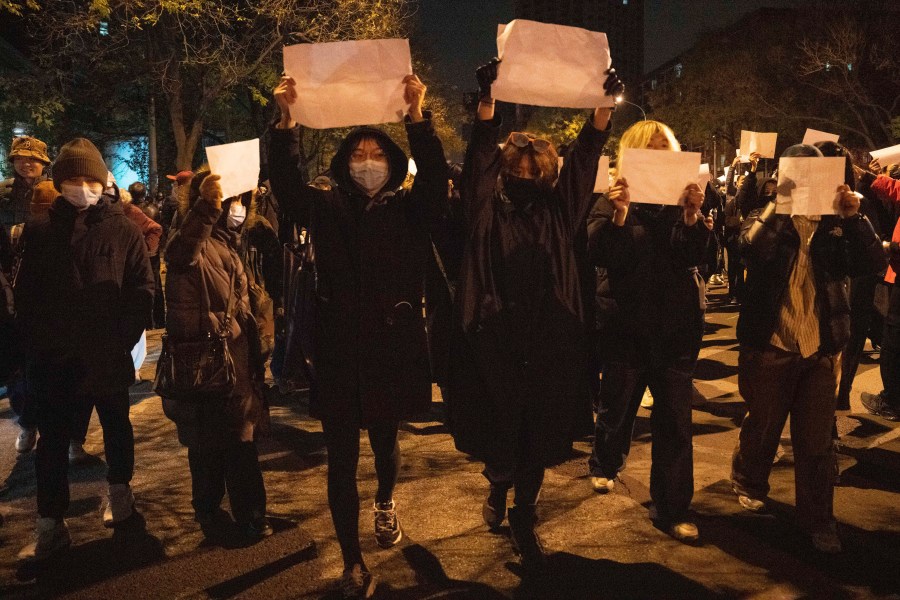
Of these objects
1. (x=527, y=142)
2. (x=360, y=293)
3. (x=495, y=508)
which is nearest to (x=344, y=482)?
(x=360, y=293)

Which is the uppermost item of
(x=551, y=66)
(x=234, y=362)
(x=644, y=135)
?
(x=551, y=66)

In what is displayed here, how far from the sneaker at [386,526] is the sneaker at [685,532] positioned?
58.3 inches

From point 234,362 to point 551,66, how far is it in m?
2.25

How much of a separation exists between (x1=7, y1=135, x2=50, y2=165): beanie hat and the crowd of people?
1.75m

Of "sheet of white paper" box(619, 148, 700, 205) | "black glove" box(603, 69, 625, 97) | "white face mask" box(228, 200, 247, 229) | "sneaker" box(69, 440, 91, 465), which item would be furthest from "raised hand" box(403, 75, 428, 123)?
"sneaker" box(69, 440, 91, 465)

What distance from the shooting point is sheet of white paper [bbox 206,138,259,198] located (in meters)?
3.75

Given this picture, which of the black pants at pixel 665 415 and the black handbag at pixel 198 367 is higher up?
the black handbag at pixel 198 367

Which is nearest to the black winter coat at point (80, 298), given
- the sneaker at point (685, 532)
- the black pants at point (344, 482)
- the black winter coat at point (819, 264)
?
the black pants at point (344, 482)

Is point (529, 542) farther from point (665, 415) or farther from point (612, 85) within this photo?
point (612, 85)

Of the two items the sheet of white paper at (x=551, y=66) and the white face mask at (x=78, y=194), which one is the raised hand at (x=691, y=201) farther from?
the white face mask at (x=78, y=194)

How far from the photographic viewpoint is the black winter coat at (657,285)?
4031 mm

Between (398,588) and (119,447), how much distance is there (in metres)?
1.93

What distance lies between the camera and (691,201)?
149 inches

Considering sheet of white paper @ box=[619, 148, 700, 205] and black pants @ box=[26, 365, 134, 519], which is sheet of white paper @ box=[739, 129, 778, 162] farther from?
black pants @ box=[26, 365, 134, 519]
